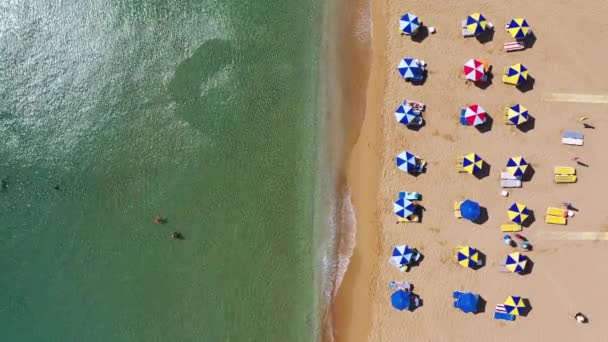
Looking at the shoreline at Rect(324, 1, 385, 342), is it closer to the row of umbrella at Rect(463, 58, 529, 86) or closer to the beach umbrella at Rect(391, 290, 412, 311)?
the beach umbrella at Rect(391, 290, 412, 311)

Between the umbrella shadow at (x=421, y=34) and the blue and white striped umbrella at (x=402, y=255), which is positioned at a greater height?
the umbrella shadow at (x=421, y=34)

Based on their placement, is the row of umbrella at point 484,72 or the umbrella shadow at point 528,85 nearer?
the row of umbrella at point 484,72

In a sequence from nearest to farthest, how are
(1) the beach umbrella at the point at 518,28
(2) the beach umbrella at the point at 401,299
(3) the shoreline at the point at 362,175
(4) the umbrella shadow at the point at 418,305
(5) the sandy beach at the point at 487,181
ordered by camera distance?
(1) the beach umbrella at the point at 518,28 < (5) the sandy beach at the point at 487,181 < (2) the beach umbrella at the point at 401,299 < (4) the umbrella shadow at the point at 418,305 < (3) the shoreline at the point at 362,175

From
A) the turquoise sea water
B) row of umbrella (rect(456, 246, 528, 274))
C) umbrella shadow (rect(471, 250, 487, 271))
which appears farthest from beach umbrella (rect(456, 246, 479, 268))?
the turquoise sea water

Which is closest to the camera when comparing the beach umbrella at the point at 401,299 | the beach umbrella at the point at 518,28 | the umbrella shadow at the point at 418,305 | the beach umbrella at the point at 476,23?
the beach umbrella at the point at 518,28

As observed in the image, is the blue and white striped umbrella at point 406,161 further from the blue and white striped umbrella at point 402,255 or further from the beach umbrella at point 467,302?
the beach umbrella at point 467,302

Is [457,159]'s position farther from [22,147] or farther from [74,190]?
[22,147]

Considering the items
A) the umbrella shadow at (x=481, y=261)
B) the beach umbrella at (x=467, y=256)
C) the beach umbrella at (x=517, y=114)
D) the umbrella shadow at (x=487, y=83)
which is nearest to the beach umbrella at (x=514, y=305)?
the umbrella shadow at (x=481, y=261)
